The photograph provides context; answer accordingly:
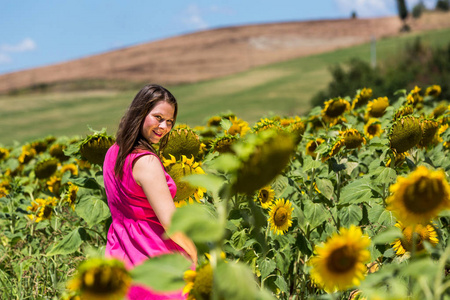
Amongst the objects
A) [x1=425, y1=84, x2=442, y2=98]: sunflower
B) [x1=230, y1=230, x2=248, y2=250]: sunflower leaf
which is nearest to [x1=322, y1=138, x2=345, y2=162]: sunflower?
[x1=230, y1=230, x2=248, y2=250]: sunflower leaf

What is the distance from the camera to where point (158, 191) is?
1.89 m

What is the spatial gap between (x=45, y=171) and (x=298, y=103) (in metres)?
23.4

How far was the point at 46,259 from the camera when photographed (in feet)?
9.84

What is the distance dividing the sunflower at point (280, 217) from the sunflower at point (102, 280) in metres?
1.32

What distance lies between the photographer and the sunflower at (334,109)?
3.36 meters

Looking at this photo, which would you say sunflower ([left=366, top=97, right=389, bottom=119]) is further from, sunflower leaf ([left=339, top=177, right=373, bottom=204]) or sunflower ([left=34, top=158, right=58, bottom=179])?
sunflower ([left=34, top=158, right=58, bottom=179])

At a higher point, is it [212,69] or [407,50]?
[212,69]

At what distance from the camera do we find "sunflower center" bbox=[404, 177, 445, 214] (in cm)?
113

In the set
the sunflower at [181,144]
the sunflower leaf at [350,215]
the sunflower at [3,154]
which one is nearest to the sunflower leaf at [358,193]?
the sunflower leaf at [350,215]

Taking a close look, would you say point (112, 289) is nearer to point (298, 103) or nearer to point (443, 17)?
point (298, 103)

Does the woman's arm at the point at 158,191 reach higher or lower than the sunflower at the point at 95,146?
lower

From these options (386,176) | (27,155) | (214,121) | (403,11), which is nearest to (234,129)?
(214,121)

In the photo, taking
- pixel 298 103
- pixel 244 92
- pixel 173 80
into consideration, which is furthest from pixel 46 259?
pixel 173 80

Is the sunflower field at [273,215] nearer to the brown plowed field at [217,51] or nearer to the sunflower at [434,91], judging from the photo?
the sunflower at [434,91]
